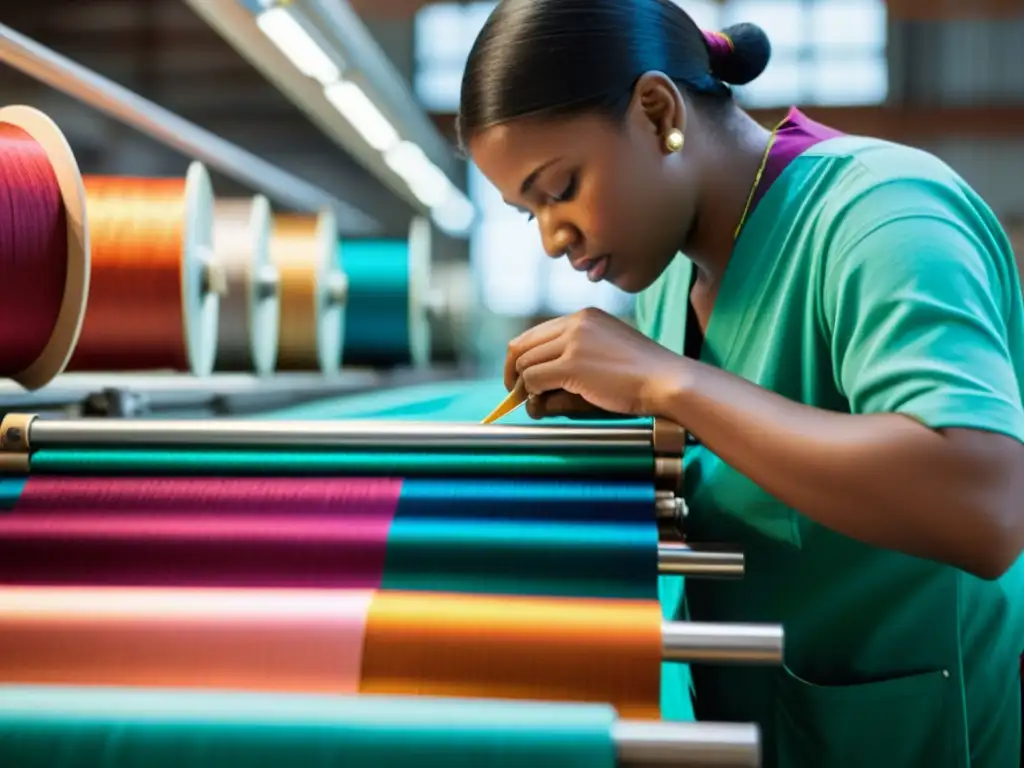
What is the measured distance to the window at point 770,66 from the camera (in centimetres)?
876

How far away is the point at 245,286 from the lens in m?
1.91

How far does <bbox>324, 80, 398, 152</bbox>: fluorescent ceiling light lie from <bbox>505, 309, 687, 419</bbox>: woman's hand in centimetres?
176

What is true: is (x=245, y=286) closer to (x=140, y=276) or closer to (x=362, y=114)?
(x=140, y=276)

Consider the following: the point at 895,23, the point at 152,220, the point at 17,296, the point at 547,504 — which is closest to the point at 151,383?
the point at 152,220

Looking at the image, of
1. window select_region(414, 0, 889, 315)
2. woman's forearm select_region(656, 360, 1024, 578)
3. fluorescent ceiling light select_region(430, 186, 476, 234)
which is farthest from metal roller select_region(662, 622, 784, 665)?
window select_region(414, 0, 889, 315)

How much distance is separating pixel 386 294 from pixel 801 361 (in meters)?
2.06

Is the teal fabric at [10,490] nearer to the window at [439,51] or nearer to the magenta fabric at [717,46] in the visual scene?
the magenta fabric at [717,46]

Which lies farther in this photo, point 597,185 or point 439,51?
A: point 439,51

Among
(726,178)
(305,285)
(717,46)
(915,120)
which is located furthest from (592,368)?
(915,120)

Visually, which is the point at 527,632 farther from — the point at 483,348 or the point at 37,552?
the point at 483,348

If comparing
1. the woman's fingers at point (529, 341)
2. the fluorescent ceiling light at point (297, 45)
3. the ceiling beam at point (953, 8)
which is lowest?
the woman's fingers at point (529, 341)

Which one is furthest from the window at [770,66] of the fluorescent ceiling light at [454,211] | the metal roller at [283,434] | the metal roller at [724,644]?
the metal roller at [724,644]

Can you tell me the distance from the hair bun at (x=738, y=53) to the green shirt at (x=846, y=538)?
0.16m

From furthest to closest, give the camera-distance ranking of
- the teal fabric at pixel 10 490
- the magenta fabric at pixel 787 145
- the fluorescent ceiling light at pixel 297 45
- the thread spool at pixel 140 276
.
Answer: the fluorescent ceiling light at pixel 297 45 → the thread spool at pixel 140 276 → the magenta fabric at pixel 787 145 → the teal fabric at pixel 10 490
